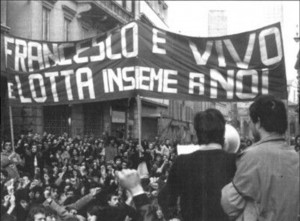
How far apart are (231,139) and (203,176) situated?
301 mm

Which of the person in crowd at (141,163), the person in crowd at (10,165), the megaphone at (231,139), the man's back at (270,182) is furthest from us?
the person in crowd at (10,165)

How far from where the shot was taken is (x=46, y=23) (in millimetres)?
20250

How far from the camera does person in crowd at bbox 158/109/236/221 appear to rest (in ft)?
8.86

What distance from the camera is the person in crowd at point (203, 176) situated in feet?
8.86

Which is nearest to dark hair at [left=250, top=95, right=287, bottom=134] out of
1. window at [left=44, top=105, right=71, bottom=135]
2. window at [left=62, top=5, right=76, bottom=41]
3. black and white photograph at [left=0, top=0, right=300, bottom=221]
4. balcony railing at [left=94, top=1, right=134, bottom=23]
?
black and white photograph at [left=0, top=0, right=300, bottom=221]

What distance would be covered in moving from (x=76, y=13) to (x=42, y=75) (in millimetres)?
14468

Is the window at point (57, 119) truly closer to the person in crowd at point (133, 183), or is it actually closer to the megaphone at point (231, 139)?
the megaphone at point (231, 139)

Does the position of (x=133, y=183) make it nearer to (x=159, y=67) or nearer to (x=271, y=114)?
(x=271, y=114)

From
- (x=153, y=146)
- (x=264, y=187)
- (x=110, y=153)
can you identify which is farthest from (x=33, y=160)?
(x=264, y=187)

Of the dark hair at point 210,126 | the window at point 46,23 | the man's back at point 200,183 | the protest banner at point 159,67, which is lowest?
the man's back at point 200,183

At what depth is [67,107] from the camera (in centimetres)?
2080

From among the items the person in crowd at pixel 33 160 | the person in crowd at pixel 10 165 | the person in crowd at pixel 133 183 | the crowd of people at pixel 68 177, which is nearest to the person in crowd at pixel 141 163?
the crowd of people at pixel 68 177

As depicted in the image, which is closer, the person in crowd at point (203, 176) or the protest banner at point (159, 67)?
the person in crowd at point (203, 176)

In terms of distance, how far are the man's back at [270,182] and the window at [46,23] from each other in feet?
59.8
